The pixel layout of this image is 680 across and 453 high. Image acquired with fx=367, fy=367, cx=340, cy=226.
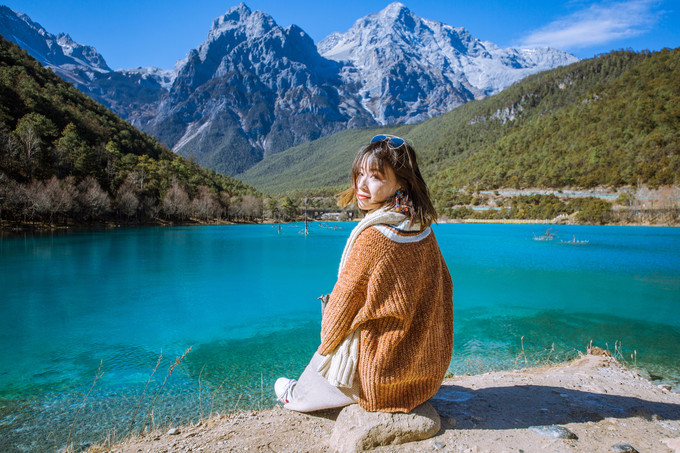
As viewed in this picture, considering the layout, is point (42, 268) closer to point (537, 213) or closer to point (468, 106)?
point (537, 213)

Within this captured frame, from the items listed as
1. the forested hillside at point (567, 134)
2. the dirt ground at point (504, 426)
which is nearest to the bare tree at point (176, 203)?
the forested hillside at point (567, 134)

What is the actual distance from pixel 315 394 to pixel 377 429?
0.54 metres

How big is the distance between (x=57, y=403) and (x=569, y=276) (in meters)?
23.8

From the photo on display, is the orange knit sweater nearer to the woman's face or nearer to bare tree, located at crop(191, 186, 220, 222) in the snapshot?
the woman's face

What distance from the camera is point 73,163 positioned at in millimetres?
51094

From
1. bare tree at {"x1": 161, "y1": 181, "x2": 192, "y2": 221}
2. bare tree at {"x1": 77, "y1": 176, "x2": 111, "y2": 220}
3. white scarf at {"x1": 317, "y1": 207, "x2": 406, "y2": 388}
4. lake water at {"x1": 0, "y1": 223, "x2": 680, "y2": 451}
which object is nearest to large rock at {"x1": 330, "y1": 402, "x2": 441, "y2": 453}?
white scarf at {"x1": 317, "y1": 207, "x2": 406, "y2": 388}

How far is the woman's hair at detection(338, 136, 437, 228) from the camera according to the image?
214cm

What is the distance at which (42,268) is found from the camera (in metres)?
19.9

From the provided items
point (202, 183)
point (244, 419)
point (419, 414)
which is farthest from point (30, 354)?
point (202, 183)

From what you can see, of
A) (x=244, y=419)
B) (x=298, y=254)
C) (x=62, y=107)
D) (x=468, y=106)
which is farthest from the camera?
(x=468, y=106)

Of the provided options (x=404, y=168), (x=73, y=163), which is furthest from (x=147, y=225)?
(x=404, y=168)

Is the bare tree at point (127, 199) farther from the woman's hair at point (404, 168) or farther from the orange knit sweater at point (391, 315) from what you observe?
the orange knit sweater at point (391, 315)

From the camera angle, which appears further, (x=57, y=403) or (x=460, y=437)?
(x=57, y=403)

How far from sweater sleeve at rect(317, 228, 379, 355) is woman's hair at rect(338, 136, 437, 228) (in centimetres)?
33
